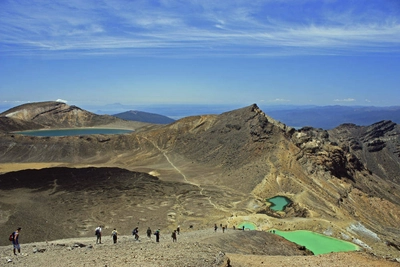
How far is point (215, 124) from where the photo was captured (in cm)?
9762

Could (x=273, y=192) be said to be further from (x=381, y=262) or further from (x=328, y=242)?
(x=381, y=262)

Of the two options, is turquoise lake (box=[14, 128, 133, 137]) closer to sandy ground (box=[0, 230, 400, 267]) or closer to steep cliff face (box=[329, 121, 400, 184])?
steep cliff face (box=[329, 121, 400, 184])

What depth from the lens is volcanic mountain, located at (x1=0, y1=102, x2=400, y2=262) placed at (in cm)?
4359

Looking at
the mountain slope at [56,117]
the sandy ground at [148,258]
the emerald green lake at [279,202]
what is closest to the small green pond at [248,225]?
the emerald green lake at [279,202]

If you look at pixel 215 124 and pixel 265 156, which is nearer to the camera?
pixel 265 156

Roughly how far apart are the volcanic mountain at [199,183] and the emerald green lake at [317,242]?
1.49 m

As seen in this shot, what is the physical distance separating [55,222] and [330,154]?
53991mm

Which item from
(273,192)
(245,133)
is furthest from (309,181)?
(245,133)

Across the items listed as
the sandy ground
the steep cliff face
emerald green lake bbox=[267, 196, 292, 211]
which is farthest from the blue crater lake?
the sandy ground

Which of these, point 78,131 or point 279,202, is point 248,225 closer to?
point 279,202

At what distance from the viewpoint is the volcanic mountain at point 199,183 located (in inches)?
1716

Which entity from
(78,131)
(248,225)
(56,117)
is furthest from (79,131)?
(248,225)

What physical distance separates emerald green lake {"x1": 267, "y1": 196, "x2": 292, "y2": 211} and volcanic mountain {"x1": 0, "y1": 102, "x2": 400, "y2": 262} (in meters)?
1.10

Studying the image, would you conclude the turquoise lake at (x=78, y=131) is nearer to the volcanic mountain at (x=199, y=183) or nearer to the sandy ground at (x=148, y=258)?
the volcanic mountain at (x=199, y=183)
